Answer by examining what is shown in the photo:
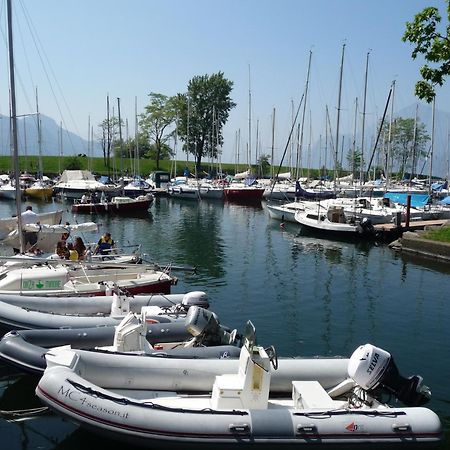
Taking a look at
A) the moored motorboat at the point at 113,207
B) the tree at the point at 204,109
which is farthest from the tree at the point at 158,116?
the moored motorboat at the point at 113,207

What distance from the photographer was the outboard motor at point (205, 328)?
471 inches

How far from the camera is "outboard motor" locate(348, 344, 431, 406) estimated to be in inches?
377

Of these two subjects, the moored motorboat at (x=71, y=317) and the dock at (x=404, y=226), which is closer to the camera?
the moored motorboat at (x=71, y=317)

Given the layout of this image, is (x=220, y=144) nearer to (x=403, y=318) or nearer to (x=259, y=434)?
(x=403, y=318)

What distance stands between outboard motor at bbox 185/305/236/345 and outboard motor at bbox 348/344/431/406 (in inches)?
135

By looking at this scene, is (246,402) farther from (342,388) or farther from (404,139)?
(404,139)

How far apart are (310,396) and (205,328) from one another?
3.22 meters

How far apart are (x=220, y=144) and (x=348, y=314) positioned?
70186 mm

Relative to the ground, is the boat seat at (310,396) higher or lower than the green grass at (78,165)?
lower

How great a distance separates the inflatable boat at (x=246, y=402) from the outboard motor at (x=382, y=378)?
2 centimetres

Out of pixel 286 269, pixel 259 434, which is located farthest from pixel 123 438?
pixel 286 269

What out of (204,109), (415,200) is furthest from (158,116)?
(415,200)

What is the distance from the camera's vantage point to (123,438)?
8.55 meters

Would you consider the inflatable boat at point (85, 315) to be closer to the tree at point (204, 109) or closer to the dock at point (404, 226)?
the dock at point (404, 226)
